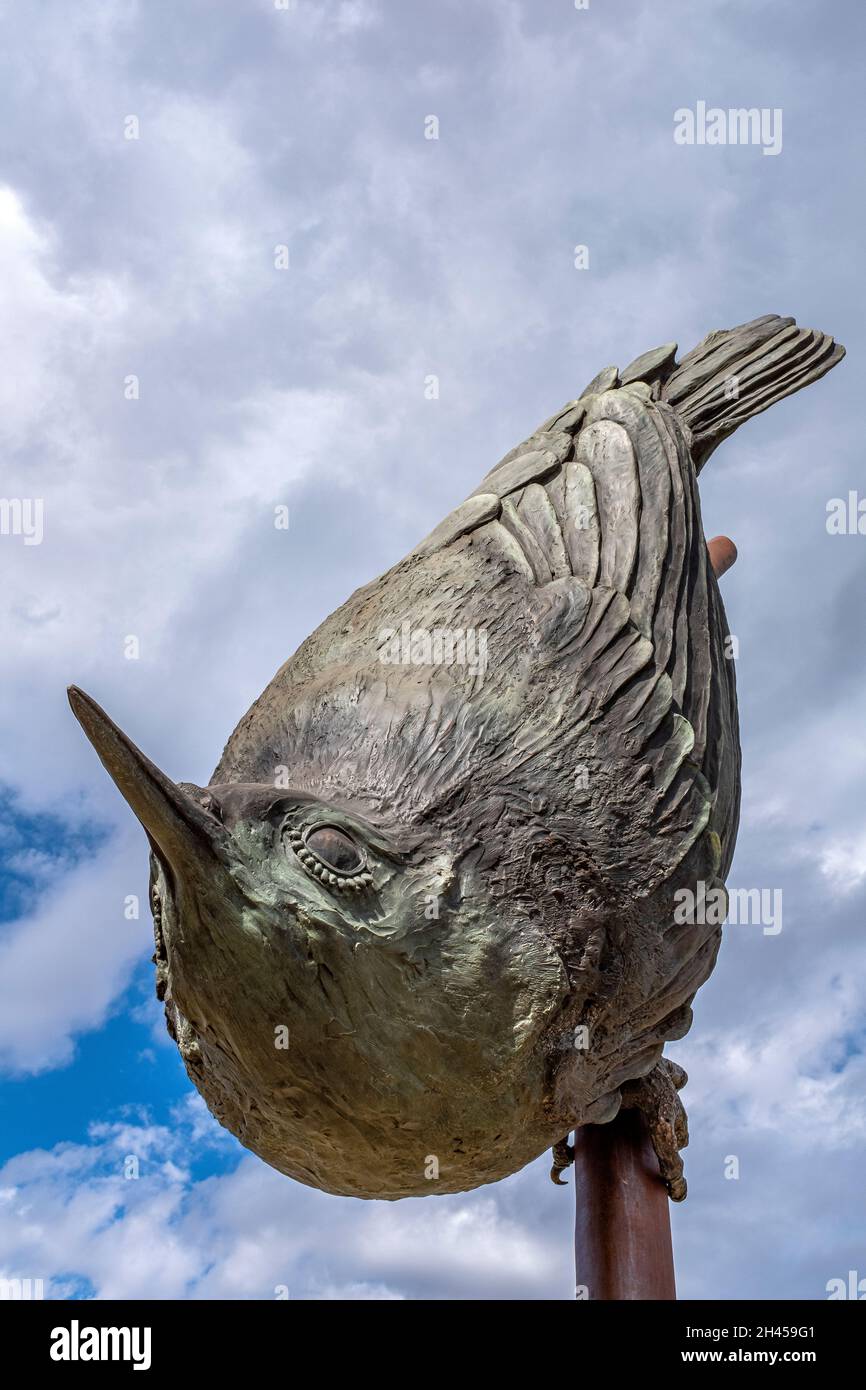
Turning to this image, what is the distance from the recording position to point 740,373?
3.96 m

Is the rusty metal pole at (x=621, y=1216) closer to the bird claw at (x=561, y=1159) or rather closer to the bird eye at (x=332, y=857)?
the bird claw at (x=561, y=1159)

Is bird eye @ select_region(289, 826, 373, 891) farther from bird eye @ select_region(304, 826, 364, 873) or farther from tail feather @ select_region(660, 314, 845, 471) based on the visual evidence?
tail feather @ select_region(660, 314, 845, 471)

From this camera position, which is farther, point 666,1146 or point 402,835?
point 666,1146

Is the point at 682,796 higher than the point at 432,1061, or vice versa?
the point at 682,796

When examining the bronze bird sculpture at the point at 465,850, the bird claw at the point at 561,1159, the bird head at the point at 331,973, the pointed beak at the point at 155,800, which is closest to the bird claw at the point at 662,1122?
the bronze bird sculpture at the point at 465,850

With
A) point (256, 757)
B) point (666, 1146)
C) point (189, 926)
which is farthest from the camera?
point (666, 1146)

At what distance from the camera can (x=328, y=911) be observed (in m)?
2.20

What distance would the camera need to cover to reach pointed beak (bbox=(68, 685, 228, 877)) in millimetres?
2008

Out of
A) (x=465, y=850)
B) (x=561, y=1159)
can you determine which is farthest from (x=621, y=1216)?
(x=465, y=850)

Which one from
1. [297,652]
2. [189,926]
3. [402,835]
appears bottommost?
[189,926]

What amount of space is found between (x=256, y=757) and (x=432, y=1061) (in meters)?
0.77

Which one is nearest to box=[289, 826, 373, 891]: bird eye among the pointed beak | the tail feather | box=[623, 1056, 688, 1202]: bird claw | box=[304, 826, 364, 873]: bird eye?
box=[304, 826, 364, 873]: bird eye
